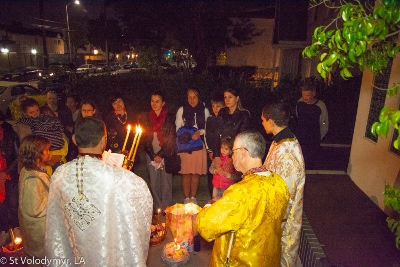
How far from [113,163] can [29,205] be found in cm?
123

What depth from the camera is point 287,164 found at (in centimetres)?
329

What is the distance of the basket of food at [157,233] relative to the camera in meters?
4.32

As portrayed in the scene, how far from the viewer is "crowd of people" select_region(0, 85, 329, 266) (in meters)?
2.41

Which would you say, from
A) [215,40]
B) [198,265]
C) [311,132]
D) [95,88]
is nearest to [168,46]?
[215,40]

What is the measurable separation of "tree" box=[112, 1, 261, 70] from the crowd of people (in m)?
12.5

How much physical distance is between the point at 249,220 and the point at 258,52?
25006mm

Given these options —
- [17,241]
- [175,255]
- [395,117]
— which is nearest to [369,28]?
[395,117]

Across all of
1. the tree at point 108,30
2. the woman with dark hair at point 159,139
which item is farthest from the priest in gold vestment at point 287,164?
the tree at point 108,30

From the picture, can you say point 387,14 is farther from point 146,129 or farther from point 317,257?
point 146,129

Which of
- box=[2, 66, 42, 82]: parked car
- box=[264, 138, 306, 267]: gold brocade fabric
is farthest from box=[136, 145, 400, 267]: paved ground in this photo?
box=[2, 66, 42, 82]: parked car

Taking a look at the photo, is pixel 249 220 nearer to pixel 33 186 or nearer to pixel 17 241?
pixel 33 186

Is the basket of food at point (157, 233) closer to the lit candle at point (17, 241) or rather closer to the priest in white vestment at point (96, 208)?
the priest in white vestment at point (96, 208)

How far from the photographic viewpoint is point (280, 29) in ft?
56.2

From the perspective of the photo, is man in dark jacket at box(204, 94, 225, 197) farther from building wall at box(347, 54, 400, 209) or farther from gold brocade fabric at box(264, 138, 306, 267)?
building wall at box(347, 54, 400, 209)
